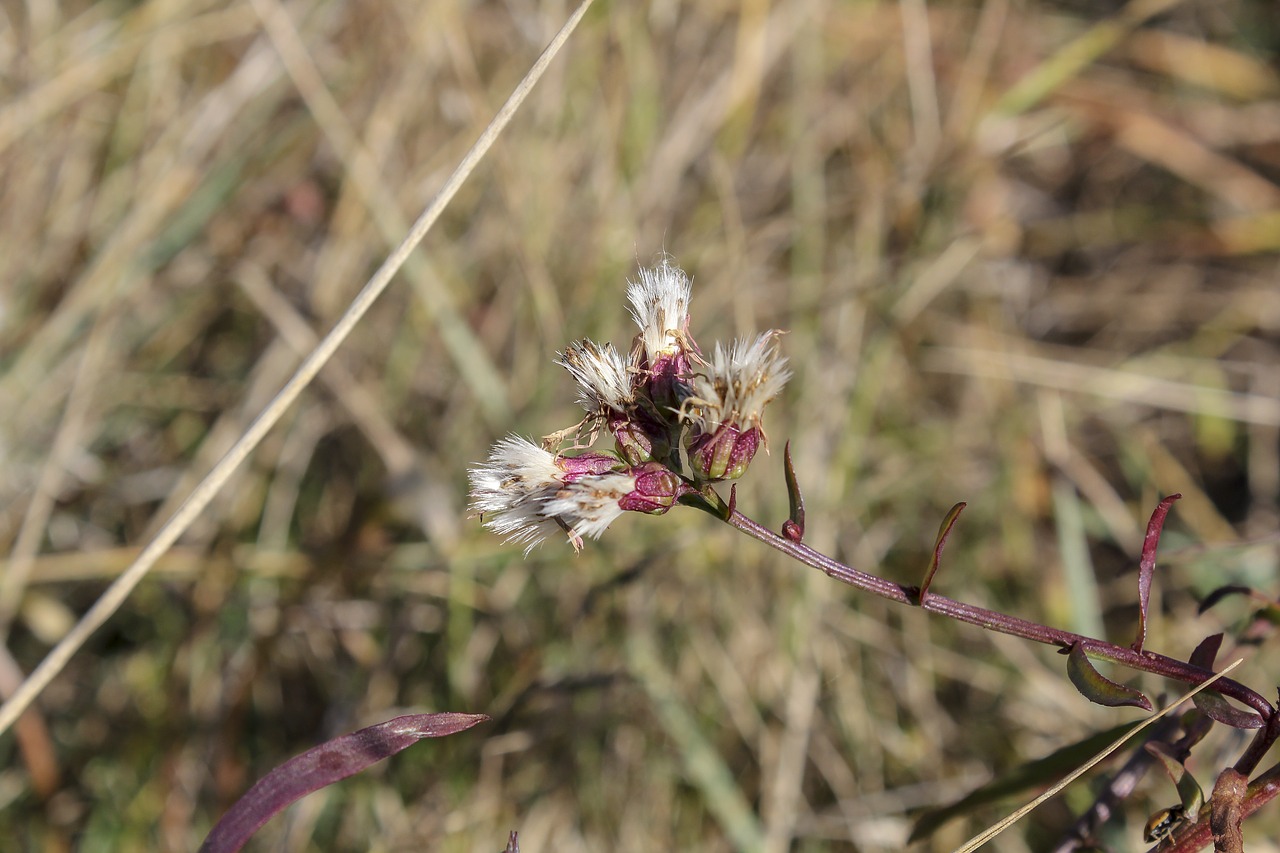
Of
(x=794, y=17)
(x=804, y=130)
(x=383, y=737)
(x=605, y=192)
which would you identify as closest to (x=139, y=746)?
(x=383, y=737)

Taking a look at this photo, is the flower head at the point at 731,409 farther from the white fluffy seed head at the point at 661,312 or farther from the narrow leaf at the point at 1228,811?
the narrow leaf at the point at 1228,811

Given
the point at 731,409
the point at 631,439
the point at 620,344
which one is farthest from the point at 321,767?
the point at 620,344

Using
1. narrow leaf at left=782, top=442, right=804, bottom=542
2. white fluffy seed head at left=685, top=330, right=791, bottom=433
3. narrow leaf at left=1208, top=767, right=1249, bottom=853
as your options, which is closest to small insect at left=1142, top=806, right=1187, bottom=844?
narrow leaf at left=1208, top=767, right=1249, bottom=853

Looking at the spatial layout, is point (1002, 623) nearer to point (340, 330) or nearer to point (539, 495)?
point (539, 495)

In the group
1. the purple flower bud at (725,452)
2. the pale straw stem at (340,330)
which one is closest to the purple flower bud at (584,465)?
the purple flower bud at (725,452)

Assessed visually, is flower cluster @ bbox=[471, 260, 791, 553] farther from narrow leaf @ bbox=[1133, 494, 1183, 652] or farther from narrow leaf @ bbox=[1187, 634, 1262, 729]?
narrow leaf @ bbox=[1187, 634, 1262, 729]

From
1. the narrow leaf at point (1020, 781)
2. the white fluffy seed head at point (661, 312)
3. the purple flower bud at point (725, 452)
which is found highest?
the white fluffy seed head at point (661, 312)
